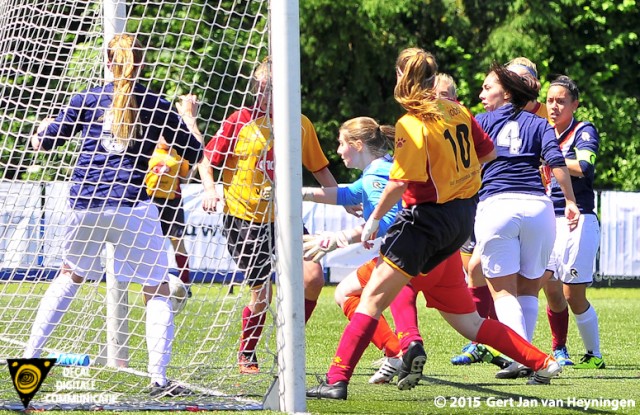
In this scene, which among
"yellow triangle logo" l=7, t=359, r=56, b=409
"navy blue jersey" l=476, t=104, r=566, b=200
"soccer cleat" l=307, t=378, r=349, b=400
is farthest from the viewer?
"navy blue jersey" l=476, t=104, r=566, b=200

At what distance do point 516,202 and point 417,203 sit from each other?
152cm

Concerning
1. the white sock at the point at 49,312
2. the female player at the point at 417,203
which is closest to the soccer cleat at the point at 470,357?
the female player at the point at 417,203

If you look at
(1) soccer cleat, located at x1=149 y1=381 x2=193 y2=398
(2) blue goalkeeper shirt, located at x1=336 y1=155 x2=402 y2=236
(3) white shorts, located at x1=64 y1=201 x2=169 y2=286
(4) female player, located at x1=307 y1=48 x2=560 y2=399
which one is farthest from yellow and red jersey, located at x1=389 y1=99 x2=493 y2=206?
(1) soccer cleat, located at x1=149 y1=381 x2=193 y2=398

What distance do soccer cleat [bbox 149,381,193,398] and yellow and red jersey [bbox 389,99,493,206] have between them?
1578 millimetres

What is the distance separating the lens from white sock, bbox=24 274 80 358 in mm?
6160

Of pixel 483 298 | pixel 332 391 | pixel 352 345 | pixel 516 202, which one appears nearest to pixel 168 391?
pixel 332 391

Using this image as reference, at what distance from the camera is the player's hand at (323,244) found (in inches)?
226

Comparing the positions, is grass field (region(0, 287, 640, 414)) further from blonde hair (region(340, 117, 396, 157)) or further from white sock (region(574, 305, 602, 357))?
blonde hair (region(340, 117, 396, 157))

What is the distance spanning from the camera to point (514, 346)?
19.5 ft

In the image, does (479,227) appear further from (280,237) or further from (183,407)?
(183,407)

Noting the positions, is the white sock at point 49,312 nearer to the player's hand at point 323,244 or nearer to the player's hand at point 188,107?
the player's hand at point 188,107

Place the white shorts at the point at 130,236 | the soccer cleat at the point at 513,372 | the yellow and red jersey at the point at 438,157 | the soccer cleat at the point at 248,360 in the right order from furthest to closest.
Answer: the soccer cleat at the point at 513,372, the soccer cleat at the point at 248,360, the white shorts at the point at 130,236, the yellow and red jersey at the point at 438,157

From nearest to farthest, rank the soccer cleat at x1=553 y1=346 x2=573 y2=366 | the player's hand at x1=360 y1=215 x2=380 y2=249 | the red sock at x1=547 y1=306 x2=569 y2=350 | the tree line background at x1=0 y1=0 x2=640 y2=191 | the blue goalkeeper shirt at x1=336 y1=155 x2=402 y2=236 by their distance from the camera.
→ the player's hand at x1=360 y1=215 x2=380 y2=249
the blue goalkeeper shirt at x1=336 y1=155 x2=402 y2=236
the soccer cleat at x1=553 y1=346 x2=573 y2=366
the red sock at x1=547 y1=306 x2=569 y2=350
the tree line background at x1=0 y1=0 x2=640 y2=191

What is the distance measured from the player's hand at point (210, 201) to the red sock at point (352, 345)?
1.16 metres
